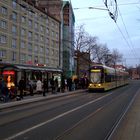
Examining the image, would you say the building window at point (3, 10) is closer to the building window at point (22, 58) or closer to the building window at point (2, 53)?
the building window at point (2, 53)

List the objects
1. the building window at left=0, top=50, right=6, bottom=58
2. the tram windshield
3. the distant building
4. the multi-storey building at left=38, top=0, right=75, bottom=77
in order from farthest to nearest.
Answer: the multi-storey building at left=38, top=0, right=75, bottom=77 < the building window at left=0, top=50, right=6, bottom=58 < the distant building < the tram windshield

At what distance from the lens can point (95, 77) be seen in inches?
1812

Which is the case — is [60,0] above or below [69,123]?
above

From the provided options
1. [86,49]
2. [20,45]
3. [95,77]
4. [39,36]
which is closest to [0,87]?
[95,77]

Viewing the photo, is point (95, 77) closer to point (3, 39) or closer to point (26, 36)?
point (3, 39)

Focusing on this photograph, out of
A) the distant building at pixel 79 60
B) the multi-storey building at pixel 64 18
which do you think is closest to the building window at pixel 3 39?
the distant building at pixel 79 60

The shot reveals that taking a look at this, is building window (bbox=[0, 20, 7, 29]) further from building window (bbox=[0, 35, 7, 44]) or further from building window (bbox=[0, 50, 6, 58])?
building window (bbox=[0, 50, 6, 58])

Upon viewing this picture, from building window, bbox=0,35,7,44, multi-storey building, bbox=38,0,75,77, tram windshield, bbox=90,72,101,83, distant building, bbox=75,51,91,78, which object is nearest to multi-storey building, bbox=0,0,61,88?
building window, bbox=0,35,7,44

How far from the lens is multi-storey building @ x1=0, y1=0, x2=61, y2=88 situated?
255 ft

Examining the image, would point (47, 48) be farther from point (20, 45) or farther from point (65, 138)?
point (65, 138)

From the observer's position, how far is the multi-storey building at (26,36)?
255ft

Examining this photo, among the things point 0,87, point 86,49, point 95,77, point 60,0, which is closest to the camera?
point 0,87

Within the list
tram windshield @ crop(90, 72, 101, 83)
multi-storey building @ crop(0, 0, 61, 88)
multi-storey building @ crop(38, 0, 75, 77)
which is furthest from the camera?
multi-storey building @ crop(38, 0, 75, 77)

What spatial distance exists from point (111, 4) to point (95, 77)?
27754mm
